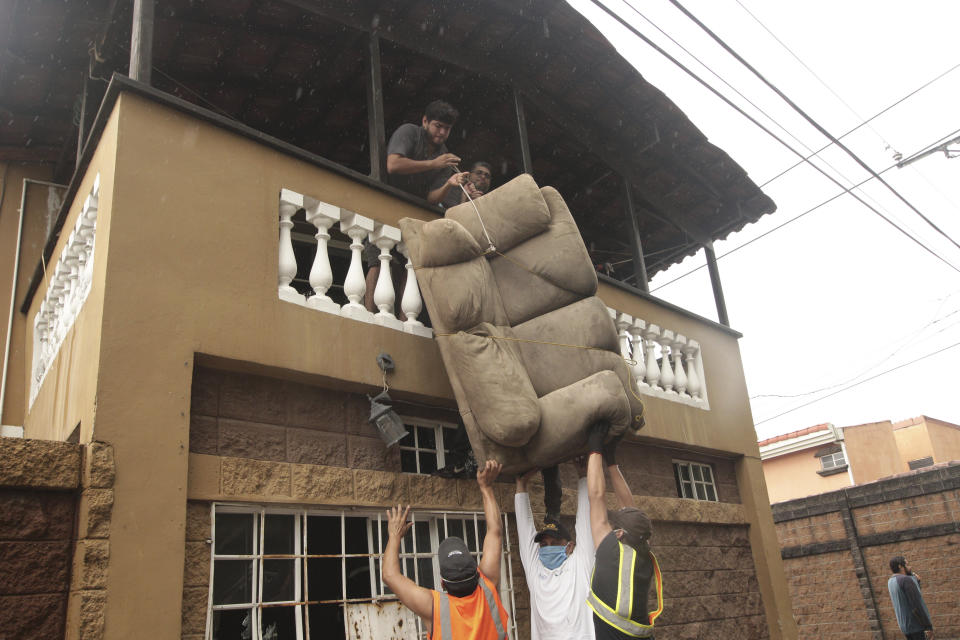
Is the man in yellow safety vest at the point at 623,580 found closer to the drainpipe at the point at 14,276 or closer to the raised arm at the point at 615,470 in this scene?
the raised arm at the point at 615,470

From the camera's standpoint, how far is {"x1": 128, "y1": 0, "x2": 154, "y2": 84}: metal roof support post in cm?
457

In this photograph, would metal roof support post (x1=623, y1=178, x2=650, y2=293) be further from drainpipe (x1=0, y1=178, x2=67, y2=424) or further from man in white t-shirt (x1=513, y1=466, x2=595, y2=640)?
drainpipe (x1=0, y1=178, x2=67, y2=424)

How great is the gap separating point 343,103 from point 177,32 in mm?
1665

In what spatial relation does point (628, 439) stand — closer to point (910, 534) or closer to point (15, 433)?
point (15, 433)

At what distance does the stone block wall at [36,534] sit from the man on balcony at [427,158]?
3.20 metres

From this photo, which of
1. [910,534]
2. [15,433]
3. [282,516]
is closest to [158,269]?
[282,516]

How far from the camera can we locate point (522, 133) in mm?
7207

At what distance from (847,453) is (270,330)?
83.1ft

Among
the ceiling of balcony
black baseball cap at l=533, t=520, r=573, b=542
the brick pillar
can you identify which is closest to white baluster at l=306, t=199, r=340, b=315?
black baseball cap at l=533, t=520, r=573, b=542

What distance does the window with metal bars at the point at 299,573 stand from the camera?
3.95 meters

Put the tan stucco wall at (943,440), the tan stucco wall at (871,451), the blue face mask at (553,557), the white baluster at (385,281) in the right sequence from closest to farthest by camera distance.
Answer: the blue face mask at (553,557) < the white baluster at (385,281) < the tan stucco wall at (871,451) < the tan stucco wall at (943,440)

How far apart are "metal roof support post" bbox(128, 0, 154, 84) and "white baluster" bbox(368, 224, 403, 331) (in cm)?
165

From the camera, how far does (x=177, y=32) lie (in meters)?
6.68

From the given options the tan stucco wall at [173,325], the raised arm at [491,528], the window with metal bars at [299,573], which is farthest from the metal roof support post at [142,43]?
the raised arm at [491,528]
